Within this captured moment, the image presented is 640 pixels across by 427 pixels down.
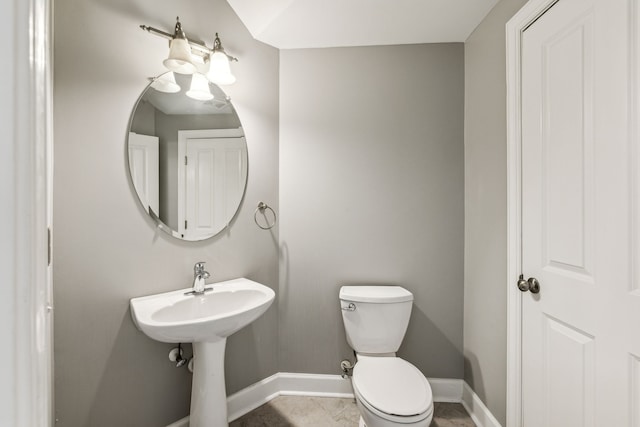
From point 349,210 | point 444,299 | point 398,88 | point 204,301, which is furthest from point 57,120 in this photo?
point 444,299

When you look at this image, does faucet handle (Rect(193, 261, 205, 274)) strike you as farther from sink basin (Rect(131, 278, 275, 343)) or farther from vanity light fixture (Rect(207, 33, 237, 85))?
vanity light fixture (Rect(207, 33, 237, 85))

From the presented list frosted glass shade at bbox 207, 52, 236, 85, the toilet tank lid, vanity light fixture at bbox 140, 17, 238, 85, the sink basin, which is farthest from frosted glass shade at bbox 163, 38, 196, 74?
the toilet tank lid

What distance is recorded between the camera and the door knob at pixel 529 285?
4.09 feet

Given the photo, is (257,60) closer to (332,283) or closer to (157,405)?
(332,283)

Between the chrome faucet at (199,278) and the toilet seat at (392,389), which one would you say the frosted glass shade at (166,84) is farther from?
the toilet seat at (392,389)

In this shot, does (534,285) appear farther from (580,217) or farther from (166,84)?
(166,84)

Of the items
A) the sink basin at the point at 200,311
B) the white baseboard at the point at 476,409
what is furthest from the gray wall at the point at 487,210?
the sink basin at the point at 200,311

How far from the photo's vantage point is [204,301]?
4.79ft

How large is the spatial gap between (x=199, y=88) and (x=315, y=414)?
1.94 meters

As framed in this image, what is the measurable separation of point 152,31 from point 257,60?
0.64 meters

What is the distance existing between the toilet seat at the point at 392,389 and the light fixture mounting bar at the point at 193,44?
180 centimetres

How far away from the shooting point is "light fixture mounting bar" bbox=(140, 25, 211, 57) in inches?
52.5

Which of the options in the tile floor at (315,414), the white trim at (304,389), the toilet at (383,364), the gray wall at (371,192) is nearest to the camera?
the toilet at (383,364)

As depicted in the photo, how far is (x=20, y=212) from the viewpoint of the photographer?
11.8 inches
